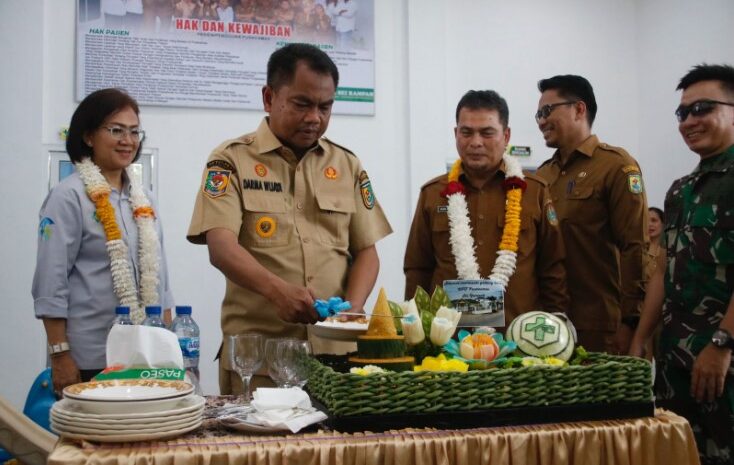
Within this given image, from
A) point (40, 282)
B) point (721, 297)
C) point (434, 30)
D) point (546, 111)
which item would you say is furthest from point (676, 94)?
point (40, 282)

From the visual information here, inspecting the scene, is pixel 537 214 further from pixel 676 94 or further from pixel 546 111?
pixel 676 94

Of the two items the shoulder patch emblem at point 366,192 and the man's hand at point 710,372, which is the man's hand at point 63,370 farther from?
the man's hand at point 710,372

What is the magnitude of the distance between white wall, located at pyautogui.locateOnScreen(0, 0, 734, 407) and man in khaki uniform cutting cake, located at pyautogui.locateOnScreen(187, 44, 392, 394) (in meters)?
2.31

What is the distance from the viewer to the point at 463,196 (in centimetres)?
278

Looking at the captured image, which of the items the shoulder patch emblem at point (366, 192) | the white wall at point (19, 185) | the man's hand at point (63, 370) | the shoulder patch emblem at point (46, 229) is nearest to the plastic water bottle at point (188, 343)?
the man's hand at point (63, 370)

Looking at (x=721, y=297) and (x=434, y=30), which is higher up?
(x=434, y=30)

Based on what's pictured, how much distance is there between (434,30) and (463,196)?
248cm

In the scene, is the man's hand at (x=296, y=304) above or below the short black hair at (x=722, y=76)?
below

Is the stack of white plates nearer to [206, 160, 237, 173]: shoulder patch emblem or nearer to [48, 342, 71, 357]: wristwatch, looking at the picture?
[206, 160, 237, 173]: shoulder patch emblem

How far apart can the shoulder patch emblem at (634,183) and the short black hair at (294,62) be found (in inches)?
56.1

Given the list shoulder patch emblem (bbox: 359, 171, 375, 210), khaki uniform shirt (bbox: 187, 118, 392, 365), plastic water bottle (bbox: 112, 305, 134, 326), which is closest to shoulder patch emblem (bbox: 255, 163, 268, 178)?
khaki uniform shirt (bbox: 187, 118, 392, 365)

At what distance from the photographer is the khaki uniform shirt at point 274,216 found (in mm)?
2146

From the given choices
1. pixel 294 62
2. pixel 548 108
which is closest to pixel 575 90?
pixel 548 108

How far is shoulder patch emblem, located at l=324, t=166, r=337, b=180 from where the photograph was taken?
2.30m
